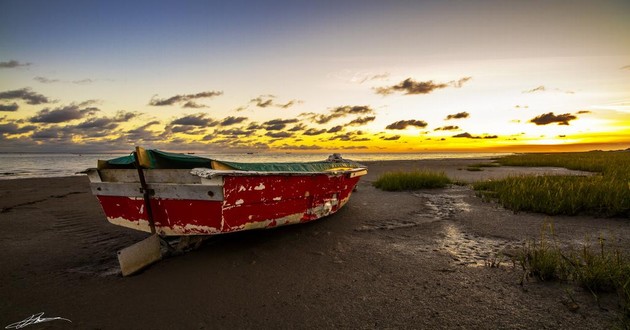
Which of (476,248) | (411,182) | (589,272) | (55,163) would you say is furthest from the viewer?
(55,163)

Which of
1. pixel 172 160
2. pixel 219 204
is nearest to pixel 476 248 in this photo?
pixel 219 204

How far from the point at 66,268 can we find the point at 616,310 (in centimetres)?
603

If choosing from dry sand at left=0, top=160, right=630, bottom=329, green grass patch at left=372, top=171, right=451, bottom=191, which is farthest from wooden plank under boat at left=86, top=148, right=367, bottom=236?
green grass patch at left=372, top=171, right=451, bottom=191

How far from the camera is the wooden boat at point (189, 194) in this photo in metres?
3.95

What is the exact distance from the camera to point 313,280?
377 centimetres

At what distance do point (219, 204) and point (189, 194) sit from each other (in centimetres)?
40

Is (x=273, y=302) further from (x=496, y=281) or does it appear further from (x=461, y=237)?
(x=461, y=237)

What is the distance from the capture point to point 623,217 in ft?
20.3

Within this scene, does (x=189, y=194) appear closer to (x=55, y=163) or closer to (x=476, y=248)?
(x=476, y=248)

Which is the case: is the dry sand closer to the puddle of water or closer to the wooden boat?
the puddle of water

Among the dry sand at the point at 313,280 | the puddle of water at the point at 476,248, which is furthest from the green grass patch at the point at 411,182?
the puddle of water at the point at 476,248

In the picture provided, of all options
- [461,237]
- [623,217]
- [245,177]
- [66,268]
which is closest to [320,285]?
[245,177]

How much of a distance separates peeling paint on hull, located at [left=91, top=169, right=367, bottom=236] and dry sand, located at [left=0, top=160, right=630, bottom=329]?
50cm

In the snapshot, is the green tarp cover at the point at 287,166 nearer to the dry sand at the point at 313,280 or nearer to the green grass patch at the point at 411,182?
the dry sand at the point at 313,280
